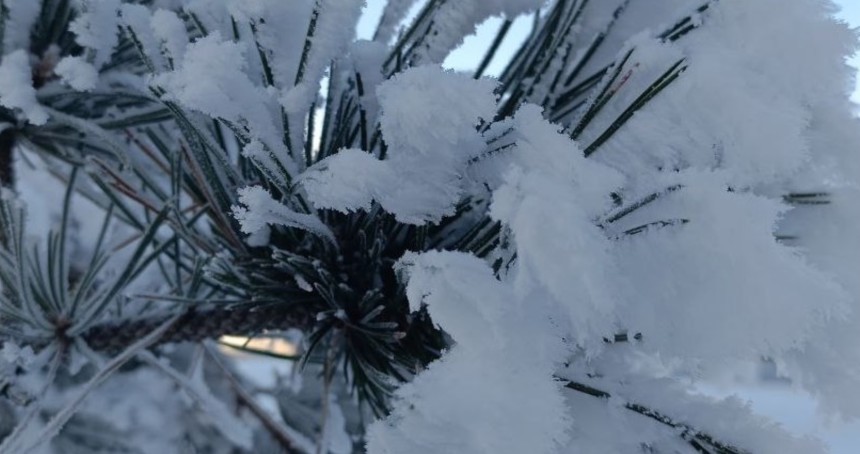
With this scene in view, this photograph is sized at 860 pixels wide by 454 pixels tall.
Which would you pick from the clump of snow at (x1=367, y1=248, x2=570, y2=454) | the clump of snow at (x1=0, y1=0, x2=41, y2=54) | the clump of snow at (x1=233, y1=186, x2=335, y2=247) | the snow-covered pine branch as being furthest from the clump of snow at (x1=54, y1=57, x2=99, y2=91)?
the clump of snow at (x1=367, y1=248, x2=570, y2=454)

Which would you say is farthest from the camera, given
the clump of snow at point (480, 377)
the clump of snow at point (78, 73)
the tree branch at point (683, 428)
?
the clump of snow at point (78, 73)

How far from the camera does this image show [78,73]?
0.69 m

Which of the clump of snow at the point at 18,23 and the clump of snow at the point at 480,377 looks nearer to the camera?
the clump of snow at the point at 480,377

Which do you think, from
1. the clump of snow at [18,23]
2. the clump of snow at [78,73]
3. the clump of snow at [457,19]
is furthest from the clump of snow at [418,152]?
the clump of snow at [18,23]

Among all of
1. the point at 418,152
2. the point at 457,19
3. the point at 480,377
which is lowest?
the point at 480,377

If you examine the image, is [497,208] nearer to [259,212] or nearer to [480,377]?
[480,377]

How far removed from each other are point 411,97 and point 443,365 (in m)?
0.15

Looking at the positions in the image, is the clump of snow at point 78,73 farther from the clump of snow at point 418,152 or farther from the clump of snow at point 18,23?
the clump of snow at point 418,152

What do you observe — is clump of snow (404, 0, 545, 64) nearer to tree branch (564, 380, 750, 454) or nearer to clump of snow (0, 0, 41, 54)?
tree branch (564, 380, 750, 454)

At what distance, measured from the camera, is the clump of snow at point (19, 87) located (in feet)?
2.34

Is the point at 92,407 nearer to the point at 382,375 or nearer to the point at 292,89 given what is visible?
the point at 382,375

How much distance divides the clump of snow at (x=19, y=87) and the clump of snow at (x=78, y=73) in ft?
0.17

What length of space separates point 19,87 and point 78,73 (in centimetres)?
9

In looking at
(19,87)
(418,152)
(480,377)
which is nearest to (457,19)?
(418,152)
